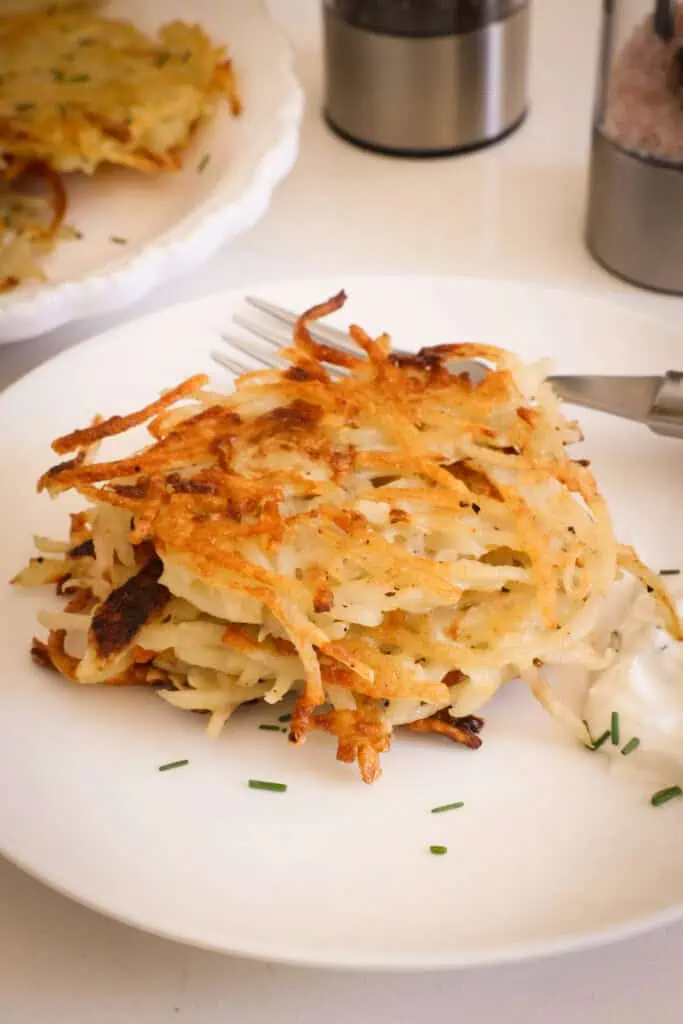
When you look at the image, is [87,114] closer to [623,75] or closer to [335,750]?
[623,75]

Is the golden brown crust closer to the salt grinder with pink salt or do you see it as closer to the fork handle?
the fork handle

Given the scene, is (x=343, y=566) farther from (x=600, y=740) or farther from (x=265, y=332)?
(x=265, y=332)

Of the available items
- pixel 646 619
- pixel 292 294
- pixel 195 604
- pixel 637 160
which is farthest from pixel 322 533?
pixel 637 160

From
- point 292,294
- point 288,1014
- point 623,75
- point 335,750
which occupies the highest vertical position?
point 623,75

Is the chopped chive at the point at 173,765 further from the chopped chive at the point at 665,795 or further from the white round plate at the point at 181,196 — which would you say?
the white round plate at the point at 181,196

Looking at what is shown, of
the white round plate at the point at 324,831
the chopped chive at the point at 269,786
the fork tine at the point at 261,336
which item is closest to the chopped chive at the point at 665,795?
the white round plate at the point at 324,831

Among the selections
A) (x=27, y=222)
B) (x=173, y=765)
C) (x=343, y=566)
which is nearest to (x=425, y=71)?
(x=27, y=222)
